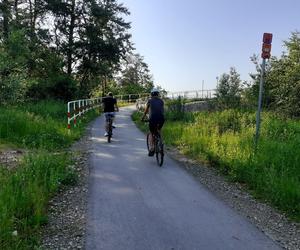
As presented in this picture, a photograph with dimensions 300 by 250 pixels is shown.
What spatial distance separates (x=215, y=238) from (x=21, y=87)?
16529 millimetres

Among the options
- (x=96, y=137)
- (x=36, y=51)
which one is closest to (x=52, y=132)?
(x=96, y=137)

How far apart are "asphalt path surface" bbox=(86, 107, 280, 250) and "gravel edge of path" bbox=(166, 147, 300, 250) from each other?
197 millimetres

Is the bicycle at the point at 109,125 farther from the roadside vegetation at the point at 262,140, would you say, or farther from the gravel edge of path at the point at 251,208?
the gravel edge of path at the point at 251,208

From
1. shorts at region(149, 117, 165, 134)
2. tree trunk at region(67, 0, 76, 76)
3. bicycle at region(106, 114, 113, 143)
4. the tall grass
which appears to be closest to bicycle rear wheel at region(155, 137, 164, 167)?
shorts at region(149, 117, 165, 134)

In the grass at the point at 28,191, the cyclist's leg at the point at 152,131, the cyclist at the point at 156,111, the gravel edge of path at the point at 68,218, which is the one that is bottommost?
the gravel edge of path at the point at 68,218

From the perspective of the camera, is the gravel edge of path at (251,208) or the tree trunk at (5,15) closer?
the gravel edge of path at (251,208)

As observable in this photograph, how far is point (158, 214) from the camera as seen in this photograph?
647cm

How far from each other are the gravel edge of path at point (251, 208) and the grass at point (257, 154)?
0.79 feet

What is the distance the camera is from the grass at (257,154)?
7.53 metres

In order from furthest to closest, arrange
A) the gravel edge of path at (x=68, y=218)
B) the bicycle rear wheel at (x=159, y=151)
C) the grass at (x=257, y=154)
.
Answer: the bicycle rear wheel at (x=159, y=151)
the grass at (x=257, y=154)
the gravel edge of path at (x=68, y=218)

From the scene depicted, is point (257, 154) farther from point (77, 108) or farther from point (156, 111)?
point (77, 108)

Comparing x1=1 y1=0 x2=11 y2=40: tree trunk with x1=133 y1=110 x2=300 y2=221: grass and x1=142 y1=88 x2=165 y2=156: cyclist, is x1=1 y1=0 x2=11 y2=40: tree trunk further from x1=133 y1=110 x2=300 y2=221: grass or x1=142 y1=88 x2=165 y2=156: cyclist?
x1=142 y1=88 x2=165 y2=156: cyclist

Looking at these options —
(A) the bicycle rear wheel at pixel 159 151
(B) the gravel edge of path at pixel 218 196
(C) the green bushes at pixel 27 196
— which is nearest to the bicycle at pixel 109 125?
(A) the bicycle rear wheel at pixel 159 151

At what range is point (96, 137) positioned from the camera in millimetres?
16297
